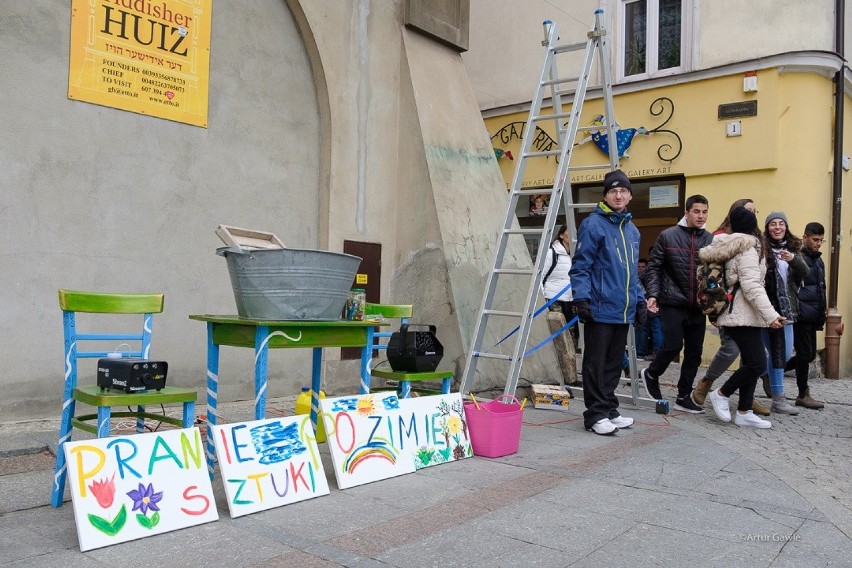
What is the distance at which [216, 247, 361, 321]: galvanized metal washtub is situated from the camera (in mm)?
3822

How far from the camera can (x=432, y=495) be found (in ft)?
12.6

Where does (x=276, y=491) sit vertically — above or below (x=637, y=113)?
below

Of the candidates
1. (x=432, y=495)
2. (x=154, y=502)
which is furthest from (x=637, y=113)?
(x=154, y=502)

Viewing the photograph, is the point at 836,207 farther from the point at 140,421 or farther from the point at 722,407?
the point at 140,421

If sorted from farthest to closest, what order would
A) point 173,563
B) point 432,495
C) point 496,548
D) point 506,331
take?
1. point 506,331
2. point 432,495
3. point 496,548
4. point 173,563

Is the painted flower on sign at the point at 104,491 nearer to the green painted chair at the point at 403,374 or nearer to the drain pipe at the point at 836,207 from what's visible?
the green painted chair at the point at 403,374

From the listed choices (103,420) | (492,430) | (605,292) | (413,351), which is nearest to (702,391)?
(605,292)

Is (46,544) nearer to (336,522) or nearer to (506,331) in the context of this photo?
(336,522)

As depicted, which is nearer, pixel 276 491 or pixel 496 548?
pixel 496 548

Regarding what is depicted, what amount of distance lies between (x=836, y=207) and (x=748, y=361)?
5473 mm

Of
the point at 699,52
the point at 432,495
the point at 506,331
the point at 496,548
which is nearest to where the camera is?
the point at 496,548

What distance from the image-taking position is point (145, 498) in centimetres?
311

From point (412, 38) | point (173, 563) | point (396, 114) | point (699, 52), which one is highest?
point (699, 52)

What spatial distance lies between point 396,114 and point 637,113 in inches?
194
